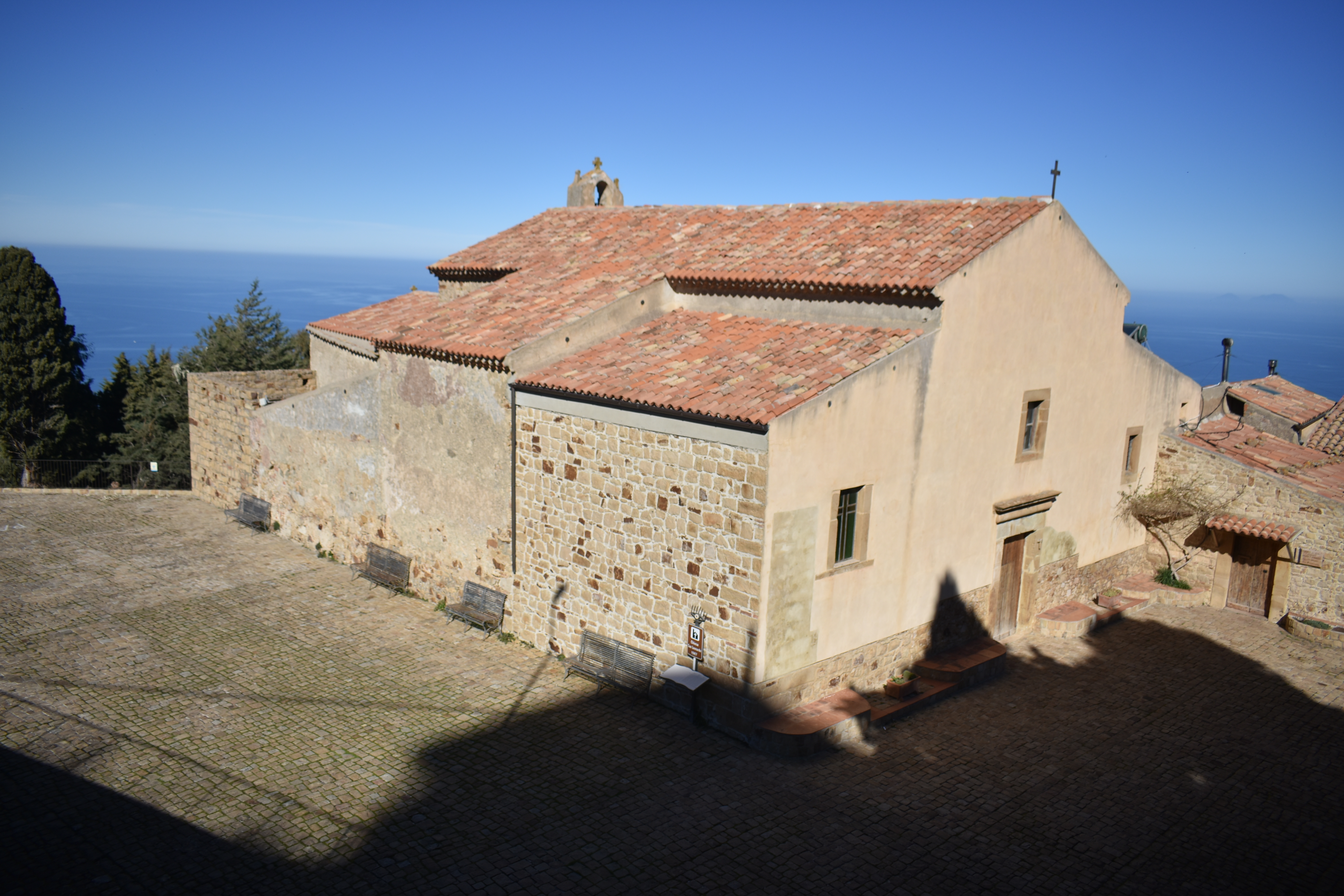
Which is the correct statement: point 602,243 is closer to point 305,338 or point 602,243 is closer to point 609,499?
point 609,499

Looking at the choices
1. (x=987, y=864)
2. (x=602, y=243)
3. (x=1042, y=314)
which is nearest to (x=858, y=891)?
(x=987, y=864)

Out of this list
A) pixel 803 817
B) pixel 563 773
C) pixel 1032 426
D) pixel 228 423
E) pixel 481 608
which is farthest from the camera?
pixel 228 423

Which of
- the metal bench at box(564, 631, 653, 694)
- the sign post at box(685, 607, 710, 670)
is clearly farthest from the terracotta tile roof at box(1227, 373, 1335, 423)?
the metal bench at box(564, 631, 653, 694)

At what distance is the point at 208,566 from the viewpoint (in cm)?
1650

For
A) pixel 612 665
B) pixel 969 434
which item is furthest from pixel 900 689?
pixel 612 665

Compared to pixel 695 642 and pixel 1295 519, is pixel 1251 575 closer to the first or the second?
pixel 1295 519

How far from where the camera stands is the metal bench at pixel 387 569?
1550 centimetres

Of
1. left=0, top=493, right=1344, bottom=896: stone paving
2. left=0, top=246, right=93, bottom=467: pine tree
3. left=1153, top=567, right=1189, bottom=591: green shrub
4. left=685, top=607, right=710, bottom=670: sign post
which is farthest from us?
left=0, top=246, right=93, bottom=467: pine tree

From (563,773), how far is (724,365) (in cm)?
559

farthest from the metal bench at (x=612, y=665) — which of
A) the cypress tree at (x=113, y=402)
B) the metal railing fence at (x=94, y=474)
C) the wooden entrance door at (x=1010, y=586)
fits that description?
the cypress tree at (x=113, y=402)

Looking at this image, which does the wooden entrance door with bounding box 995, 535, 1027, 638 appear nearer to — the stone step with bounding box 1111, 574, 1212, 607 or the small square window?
the small square window

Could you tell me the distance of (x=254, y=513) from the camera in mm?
19172

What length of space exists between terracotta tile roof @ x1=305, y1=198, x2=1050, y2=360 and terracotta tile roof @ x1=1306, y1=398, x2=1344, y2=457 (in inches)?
486

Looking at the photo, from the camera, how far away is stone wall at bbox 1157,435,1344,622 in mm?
15141
